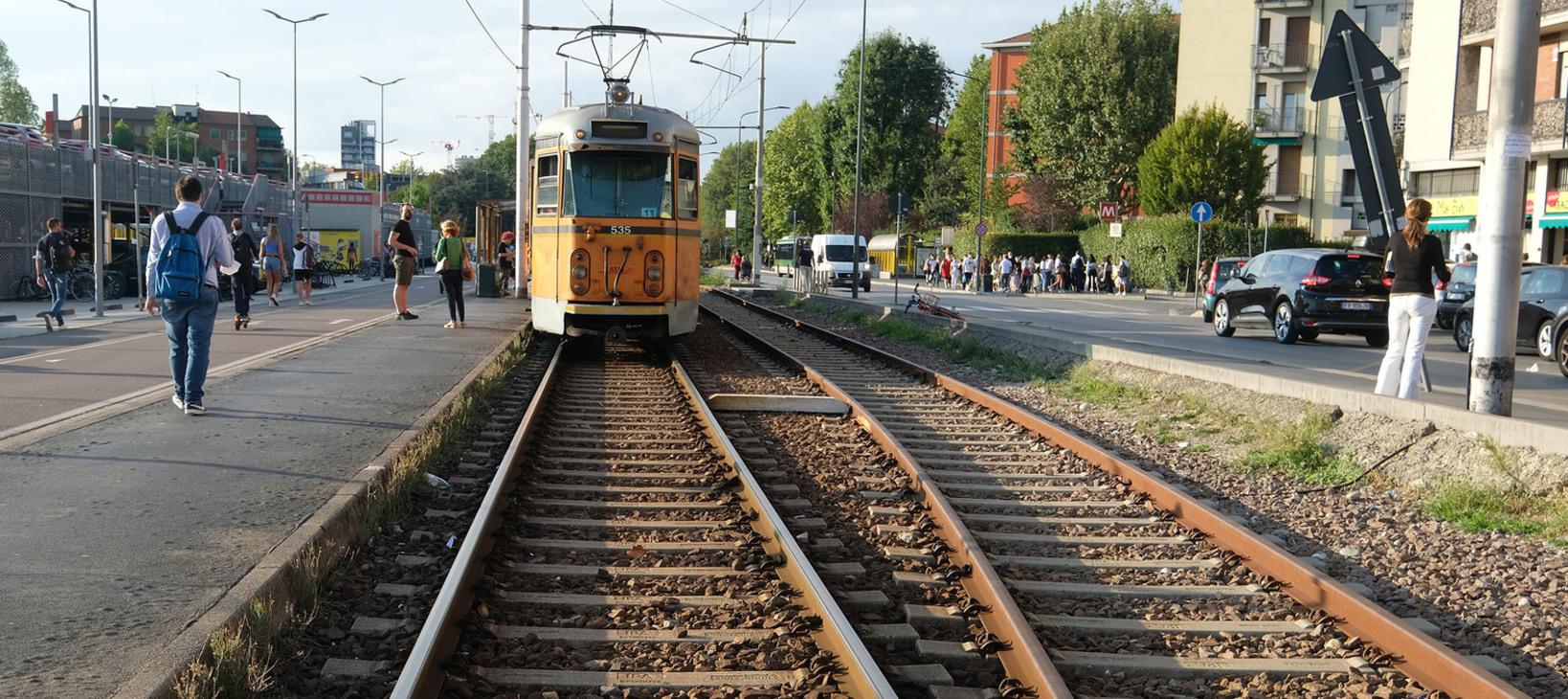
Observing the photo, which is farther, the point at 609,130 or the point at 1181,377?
the point at 609,130

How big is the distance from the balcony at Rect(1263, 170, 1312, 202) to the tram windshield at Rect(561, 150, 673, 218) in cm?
4998

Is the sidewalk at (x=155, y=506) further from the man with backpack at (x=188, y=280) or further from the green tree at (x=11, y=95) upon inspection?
the green tree at (x=11, y=95)

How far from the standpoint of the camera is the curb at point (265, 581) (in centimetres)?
433

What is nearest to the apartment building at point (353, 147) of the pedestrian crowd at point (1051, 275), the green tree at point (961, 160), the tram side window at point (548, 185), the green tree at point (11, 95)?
the green tree at point (11, 95)

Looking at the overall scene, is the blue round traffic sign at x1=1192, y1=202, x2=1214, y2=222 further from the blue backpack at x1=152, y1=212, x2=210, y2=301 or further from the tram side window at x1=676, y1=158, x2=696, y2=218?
the blue backpack at x1=152, y1=212, x2=210, y2=301

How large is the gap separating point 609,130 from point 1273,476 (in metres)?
9.32

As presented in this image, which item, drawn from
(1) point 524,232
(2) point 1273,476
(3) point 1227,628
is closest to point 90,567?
(3) point 1227,628

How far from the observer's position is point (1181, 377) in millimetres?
14070

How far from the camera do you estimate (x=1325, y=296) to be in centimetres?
2156

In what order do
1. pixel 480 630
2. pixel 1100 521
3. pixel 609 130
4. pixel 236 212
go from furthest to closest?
pixel 236 212 → pixel 609 130 → pixel 1100 521 → pixel 480 630

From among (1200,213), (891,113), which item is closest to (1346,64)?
(1200,213)

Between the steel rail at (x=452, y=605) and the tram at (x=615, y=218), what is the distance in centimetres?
797

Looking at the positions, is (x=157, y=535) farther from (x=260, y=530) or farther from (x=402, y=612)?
(x=402, y=612)

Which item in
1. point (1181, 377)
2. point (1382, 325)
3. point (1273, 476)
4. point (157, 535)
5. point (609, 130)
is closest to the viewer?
point (157, 535)
